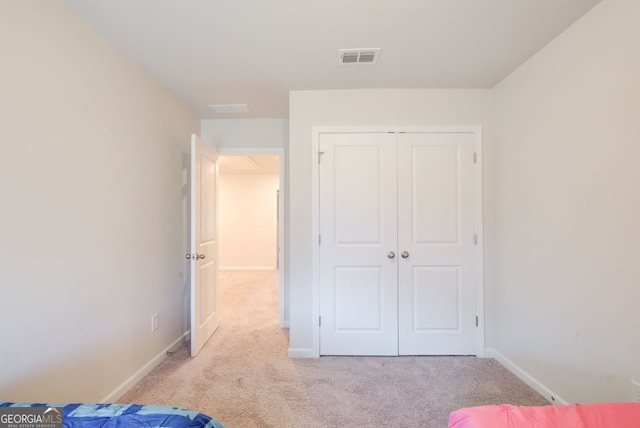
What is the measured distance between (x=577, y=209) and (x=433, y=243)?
40.0 inches

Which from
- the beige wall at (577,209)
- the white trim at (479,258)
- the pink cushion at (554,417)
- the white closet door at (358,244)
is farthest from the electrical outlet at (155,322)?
the beige wall at (577,209)

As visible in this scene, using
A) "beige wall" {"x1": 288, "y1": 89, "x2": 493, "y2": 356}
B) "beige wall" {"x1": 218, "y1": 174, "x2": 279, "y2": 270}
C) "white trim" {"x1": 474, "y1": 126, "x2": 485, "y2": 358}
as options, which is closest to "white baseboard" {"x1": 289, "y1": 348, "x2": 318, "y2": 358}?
"beige wall" {"x1": 288, "y1": 89, "x2": 493, "y2": 356}

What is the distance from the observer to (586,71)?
5.22 ft

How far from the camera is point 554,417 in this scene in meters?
0.82

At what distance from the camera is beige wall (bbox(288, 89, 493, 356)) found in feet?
8.09

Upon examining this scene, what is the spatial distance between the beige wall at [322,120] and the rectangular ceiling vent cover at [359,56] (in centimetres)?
45

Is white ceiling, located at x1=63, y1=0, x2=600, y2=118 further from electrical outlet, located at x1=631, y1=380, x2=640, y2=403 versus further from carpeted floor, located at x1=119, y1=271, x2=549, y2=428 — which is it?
carpeted floor, located at x1=119, y1=271, x2=549, y2=428

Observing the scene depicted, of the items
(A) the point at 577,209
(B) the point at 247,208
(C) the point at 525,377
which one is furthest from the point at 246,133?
(B) the point at 247,208

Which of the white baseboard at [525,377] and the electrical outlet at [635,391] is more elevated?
the electrical outlet at [635,391]

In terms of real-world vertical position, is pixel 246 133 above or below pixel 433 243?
above

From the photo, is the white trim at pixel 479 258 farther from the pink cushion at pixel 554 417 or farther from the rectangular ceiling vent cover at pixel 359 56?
the pink cushion at pixel 554 417

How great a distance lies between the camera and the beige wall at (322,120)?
2465mm

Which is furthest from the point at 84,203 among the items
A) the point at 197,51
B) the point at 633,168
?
the point at 633,168

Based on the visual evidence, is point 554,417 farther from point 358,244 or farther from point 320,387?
point 358,244
